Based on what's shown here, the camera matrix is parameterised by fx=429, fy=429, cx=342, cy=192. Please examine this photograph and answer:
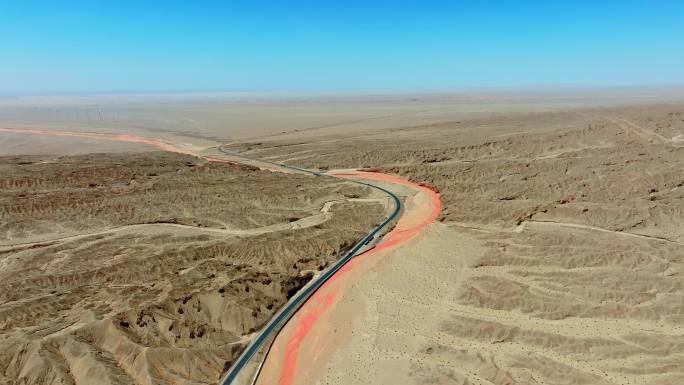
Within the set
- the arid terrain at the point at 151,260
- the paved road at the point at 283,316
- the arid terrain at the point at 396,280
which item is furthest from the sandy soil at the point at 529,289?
the arid terrain at the point at 151,260

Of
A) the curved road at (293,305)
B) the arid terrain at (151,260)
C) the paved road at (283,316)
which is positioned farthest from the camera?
the curved road at (293,305)

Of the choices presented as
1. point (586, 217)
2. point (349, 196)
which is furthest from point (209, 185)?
point (586, 217)

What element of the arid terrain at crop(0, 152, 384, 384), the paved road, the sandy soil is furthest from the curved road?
the sandy soil

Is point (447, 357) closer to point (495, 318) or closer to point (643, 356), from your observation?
point (495, 318)

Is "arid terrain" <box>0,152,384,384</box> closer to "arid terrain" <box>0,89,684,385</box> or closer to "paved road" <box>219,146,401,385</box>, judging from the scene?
"arid terrain" <box>0,89,684,385</box>

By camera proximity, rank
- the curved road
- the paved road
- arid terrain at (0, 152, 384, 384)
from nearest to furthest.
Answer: arid terrain at (0, 152, 384, 384), the paved road, the curved road

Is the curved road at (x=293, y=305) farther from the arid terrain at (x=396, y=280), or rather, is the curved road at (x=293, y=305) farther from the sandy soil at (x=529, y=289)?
the sandy soil at (x=529, y=289)

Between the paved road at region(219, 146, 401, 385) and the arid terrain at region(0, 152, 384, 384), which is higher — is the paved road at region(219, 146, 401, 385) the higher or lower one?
the lower one
